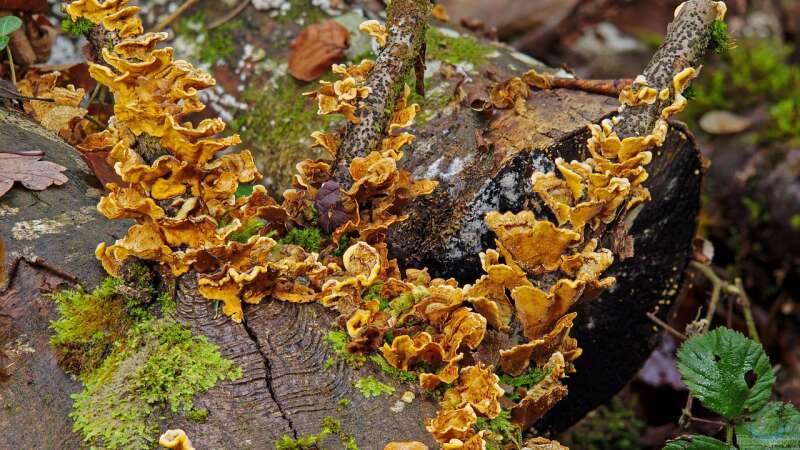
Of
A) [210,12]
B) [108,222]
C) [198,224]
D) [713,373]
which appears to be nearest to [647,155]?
[713,373]

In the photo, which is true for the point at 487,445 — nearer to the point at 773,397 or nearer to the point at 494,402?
the point at 494,402

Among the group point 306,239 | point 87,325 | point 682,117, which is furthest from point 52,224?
point 682,117

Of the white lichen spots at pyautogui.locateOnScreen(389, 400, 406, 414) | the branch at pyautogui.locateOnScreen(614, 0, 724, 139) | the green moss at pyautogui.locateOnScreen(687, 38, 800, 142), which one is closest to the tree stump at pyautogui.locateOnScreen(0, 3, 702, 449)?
the white lichen spots at pyautogui.locateOnScreen(389, 400, 406, 414)

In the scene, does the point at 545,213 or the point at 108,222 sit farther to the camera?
the point at 545,213

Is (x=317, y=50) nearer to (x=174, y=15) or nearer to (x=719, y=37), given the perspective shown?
(x=174, y=15)

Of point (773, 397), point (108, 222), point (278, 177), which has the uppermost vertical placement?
point (108, 222)

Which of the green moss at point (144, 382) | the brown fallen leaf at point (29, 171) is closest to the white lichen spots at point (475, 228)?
the green moss at point (144, 382)

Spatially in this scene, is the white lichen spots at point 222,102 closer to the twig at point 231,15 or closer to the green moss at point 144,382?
the twig at point 231,15

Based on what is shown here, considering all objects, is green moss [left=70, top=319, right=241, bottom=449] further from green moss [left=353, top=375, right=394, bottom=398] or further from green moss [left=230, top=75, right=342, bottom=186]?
green moss [left=230, top=75, right=342, bottom=186]

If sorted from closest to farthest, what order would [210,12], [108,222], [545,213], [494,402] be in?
[494,402] → [108,222] → [545,213] → [210,12]
